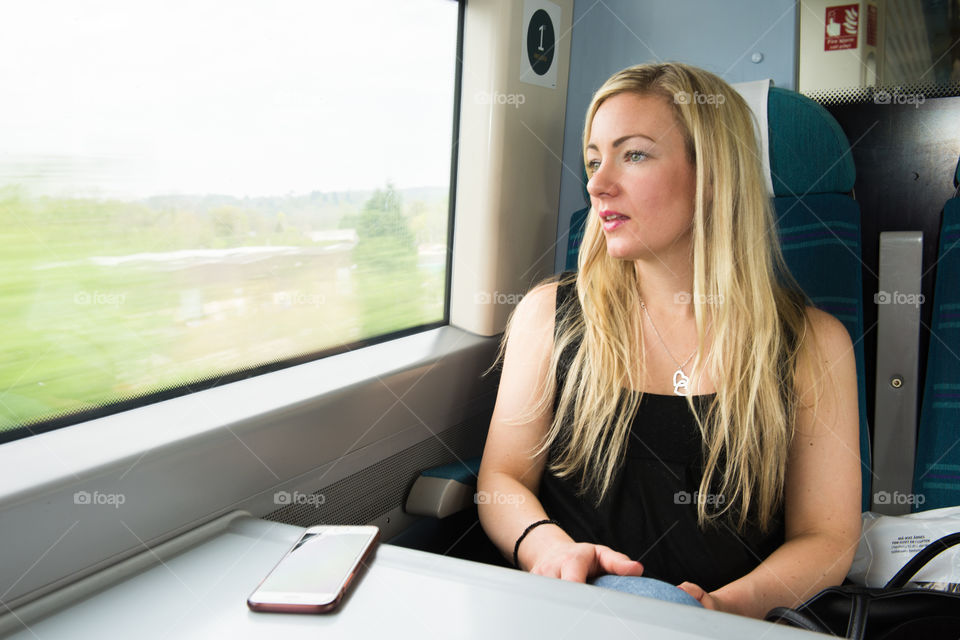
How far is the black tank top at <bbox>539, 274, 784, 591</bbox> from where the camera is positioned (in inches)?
56.4

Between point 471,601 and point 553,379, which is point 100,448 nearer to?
point 471,601

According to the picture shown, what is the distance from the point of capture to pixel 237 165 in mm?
1470

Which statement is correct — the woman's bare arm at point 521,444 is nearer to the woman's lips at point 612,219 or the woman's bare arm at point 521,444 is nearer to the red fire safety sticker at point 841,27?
the woman's lips at point 612,219

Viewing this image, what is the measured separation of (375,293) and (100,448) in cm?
93

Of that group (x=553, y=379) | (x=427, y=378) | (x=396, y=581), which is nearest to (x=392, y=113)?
(x=427, y=378)

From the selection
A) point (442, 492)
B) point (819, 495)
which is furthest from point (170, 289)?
point (819, 495)

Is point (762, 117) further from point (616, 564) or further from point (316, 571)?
point (316, 571)

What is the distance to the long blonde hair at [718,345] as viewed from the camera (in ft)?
4.78

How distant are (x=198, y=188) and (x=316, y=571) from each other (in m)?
0.80

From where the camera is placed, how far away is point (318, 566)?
3.18 ft

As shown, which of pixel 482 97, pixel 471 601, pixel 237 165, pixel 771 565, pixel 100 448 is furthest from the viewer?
pixel 482 97

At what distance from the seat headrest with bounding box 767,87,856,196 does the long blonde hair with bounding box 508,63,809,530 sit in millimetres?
124

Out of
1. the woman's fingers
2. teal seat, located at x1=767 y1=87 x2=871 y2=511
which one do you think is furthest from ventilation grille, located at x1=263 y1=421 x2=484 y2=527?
teal seat, located at x1=767 y1=87 x2=871 y2=511

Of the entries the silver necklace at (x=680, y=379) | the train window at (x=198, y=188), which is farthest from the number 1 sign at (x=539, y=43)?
the silver necklace at (x=680, y=379)
